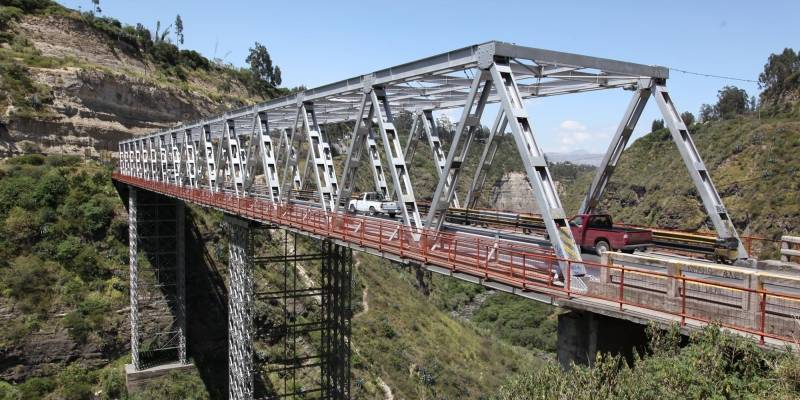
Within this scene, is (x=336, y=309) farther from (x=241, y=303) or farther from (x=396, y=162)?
(x=396, y=162)

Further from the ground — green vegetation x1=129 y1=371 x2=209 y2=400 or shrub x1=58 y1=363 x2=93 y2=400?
shrub x1=58 y1=363 x2=93 y2=400

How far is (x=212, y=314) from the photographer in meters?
38.1

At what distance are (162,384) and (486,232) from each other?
2685 cm

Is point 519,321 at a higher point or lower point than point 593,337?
lower

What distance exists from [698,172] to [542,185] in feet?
17.9

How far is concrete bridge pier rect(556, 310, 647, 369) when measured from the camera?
800 centimetres

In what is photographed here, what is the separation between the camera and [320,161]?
1783 cm

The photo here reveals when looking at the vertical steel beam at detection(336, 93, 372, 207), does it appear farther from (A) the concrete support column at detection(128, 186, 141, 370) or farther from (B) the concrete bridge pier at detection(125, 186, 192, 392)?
(A) the concrete support column at detection(128, 186, 141, 370)

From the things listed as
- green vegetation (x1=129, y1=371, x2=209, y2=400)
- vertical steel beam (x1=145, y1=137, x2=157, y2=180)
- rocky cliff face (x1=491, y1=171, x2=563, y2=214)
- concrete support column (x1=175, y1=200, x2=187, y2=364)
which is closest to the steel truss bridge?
concrete support column (x1=175, y1=200, x2=187, y2=364)

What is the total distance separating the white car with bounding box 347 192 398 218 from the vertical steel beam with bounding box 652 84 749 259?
420 inches

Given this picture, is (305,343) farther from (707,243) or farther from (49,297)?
(707,243)

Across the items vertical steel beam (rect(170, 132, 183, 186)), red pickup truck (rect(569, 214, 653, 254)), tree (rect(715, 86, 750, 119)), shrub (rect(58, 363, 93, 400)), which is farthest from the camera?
tree (rect(715, 86, 750, 119))

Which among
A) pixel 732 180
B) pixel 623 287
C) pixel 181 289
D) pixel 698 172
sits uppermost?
pixel 732 180

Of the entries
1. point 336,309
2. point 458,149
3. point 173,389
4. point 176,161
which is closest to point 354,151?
point 458,149
